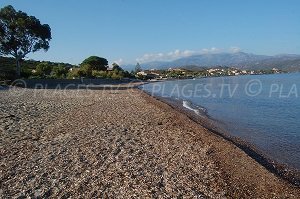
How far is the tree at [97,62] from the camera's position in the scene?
126m

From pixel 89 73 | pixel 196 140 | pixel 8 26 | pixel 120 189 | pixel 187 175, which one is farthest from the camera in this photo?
pixel 89 73

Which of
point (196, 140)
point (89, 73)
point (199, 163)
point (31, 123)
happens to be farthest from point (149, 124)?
point (89, 73)

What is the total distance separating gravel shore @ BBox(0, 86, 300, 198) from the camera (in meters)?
9.60

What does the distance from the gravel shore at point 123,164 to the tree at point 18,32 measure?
4582 centimetres

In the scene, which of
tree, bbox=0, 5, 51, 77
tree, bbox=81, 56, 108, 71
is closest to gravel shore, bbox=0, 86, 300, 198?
tree, bbox=0, 5, 51, 77

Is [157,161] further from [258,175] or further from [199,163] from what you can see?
[258,175]

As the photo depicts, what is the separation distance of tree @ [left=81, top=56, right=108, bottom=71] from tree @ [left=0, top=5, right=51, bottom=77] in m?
60.5

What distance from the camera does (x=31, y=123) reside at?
61.7 ft

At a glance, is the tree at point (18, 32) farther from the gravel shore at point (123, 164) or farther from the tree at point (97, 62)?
the tree at point (97, 62)

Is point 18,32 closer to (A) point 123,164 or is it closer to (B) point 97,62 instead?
(A) point 123,164

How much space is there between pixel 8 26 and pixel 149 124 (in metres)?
48.4

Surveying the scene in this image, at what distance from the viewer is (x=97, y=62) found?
129000mm

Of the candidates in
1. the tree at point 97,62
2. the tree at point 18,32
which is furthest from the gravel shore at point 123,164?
the tree at point 97,62

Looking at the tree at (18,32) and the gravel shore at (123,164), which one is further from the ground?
the tree at (18,32)
